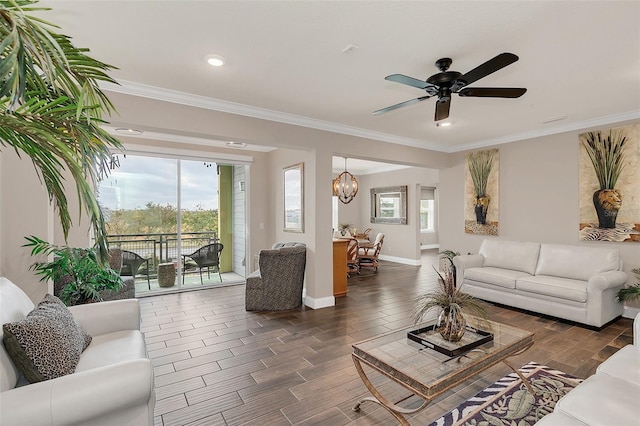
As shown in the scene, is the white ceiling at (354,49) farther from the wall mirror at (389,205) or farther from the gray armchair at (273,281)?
the wall mirror at (389,205)

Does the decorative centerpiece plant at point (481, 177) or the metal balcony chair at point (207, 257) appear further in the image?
the metal balcony chair at point (207, 257)

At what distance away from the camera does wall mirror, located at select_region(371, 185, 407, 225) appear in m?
8.59

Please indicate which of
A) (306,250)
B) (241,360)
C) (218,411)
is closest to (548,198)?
(306,250)

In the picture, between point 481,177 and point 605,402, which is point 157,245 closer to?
point 605,402

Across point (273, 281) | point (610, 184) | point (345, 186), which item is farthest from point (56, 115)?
point (610, 184)

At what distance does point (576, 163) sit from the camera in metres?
4.51

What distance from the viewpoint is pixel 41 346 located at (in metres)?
1.51

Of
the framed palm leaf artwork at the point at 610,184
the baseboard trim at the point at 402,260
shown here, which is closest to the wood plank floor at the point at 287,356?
the framed palm leaf artwork at the point at 610,184

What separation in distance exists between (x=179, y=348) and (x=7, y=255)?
5.66 feet

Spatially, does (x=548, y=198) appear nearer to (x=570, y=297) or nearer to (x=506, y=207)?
(x=506, y=207)

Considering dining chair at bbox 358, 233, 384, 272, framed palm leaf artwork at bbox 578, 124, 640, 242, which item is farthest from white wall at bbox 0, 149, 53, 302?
framed palm leaf artwork at bbox 578, 124, 640, 242

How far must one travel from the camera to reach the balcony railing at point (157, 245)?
17.1 ft

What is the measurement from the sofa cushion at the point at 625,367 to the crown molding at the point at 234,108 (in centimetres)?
381

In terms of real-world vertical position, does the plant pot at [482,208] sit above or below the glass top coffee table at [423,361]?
above
